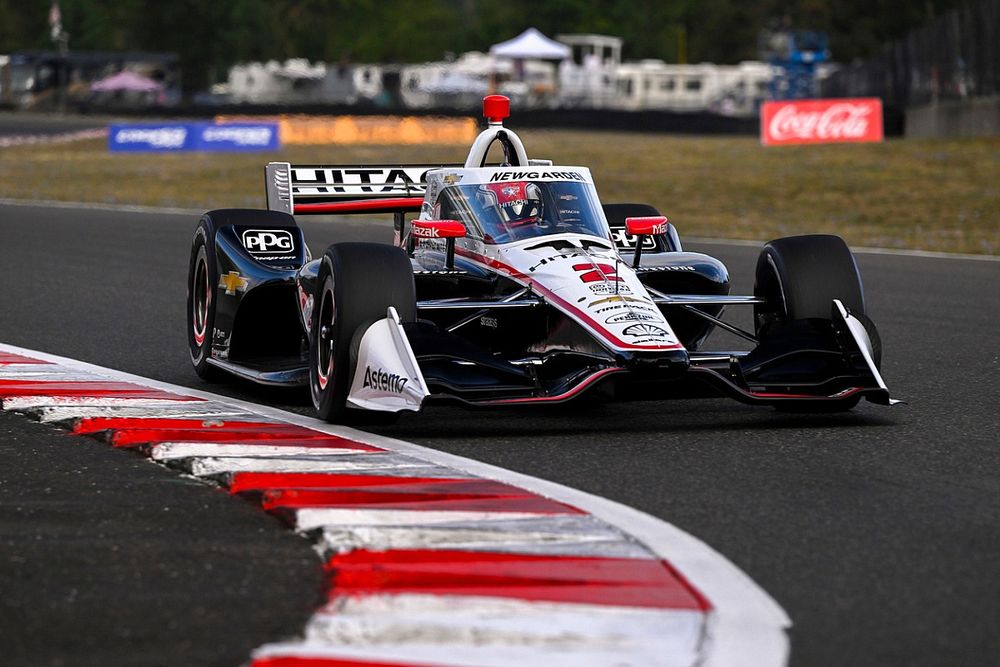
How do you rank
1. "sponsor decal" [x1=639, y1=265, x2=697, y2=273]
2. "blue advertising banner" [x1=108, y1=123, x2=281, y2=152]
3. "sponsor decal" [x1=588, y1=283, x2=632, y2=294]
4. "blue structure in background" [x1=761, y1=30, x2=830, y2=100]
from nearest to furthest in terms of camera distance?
"sponsor decal" [x1=588, y1=283, x2=632, y2=294] → "sponsor decal" [x1=639, y1=265, x2=697, y2=273] → "blue advertising banner" [x1=108, y1=123, x2=281, y2=152] → "blue structure in background" [x1=761, y1=30, x2=830, y2=100]

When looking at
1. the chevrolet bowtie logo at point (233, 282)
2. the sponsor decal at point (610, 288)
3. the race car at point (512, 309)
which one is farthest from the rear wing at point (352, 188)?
the sponsor decal at point (610, 288)

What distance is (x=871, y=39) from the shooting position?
3088 inches

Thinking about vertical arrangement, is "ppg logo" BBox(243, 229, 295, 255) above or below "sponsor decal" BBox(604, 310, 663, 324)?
above

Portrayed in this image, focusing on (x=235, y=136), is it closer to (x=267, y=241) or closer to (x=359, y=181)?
(x=359, y=181)

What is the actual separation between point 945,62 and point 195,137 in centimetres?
1675

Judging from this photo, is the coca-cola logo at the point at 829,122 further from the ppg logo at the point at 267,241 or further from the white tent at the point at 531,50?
the white tent at the point at 531,50

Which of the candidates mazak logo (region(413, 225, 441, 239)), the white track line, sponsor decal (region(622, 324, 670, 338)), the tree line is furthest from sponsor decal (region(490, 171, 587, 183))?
the tree line

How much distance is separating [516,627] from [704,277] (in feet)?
14.4

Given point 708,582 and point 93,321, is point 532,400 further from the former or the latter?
point 93,321

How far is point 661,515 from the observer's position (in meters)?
5.43

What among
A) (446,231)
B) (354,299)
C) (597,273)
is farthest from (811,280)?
(354,299)

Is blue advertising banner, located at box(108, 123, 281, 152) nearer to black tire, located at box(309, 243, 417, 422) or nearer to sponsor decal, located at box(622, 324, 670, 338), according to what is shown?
black tire, located at box(309, 243, 417, 422)

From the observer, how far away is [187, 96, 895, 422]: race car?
695 cm

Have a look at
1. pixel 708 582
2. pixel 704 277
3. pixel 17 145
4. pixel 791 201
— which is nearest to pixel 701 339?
pixel 704 277
